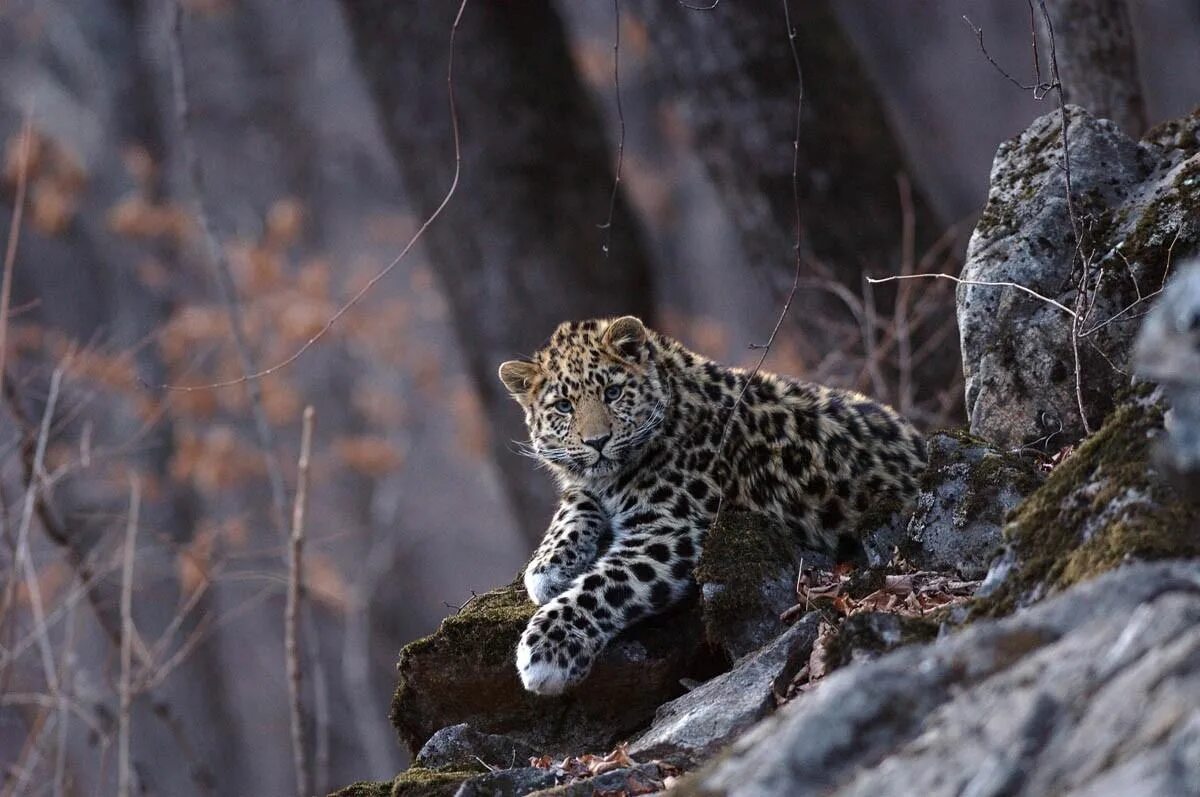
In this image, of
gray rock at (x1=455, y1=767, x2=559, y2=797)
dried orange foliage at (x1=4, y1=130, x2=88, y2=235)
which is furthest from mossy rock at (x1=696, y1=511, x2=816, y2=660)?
dried orange foliage at (x1=4, y1=130, x2=88, y2=235)

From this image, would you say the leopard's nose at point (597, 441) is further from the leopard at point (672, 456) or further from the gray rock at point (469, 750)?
the gray rock at point (469, 750)

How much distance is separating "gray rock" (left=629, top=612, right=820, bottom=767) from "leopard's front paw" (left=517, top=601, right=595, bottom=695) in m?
0.37

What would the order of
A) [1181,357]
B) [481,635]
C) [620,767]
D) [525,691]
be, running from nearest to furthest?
[1181,357]
[620,767]
[525,691]
[481,635]

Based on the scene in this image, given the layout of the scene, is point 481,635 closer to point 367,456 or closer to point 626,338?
point 626,338

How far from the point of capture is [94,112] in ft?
71.7

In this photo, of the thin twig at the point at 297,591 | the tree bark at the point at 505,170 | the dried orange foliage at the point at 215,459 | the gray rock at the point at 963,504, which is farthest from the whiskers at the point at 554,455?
the dried orange foliage at the point at 215,459

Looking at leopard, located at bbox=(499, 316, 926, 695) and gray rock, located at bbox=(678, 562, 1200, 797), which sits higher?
leopard, located at bbox=(499, 316, 926, 695)

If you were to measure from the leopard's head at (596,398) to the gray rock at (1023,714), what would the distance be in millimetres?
3104

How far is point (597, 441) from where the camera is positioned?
642 cm

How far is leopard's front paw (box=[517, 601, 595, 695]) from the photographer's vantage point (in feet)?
18.4

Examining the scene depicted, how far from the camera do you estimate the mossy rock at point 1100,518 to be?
3.77 meters

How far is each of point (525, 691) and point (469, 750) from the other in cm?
31

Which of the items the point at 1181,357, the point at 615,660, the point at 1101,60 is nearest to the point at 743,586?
the point at 615,660

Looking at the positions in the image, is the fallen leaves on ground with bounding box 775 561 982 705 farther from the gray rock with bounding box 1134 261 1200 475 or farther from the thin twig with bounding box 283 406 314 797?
the thin twig with bounding box 283 406 314 797
